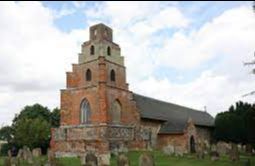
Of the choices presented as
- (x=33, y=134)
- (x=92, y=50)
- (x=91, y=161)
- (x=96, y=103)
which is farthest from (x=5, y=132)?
(x=91, y=161)

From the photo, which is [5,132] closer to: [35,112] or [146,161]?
[35,112]

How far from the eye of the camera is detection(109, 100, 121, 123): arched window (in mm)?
39750

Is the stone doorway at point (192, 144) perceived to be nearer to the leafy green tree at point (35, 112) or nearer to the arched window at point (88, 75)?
the arched window at point (88, 75)

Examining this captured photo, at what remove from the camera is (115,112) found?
4050cm

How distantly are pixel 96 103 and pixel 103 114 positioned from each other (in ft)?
5.95

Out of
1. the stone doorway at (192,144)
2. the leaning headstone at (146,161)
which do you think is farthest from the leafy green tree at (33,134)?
the leaning headstone at (146,161)

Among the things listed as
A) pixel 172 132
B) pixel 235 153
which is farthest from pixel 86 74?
pixel 235 153

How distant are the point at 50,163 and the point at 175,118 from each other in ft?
92.4

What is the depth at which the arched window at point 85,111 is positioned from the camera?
39831 millimetres

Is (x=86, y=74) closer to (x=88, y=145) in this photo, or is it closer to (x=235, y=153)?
(x=88, y=145)

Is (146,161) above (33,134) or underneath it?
underneath

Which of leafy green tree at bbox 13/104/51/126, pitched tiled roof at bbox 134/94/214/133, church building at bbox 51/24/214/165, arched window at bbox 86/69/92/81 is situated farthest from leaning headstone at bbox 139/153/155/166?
leafy green tree at bbox 13/104/51/126

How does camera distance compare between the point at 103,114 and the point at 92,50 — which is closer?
the point at 103,114

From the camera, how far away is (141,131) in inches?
1635
